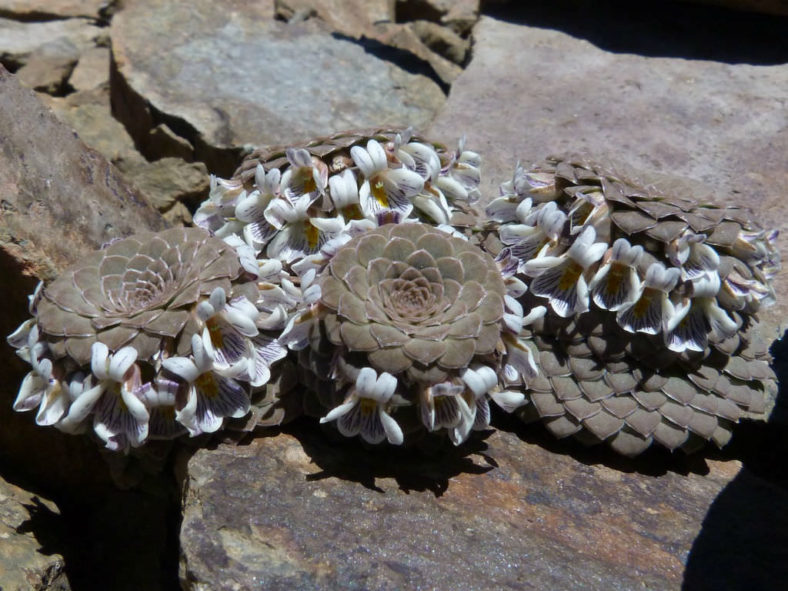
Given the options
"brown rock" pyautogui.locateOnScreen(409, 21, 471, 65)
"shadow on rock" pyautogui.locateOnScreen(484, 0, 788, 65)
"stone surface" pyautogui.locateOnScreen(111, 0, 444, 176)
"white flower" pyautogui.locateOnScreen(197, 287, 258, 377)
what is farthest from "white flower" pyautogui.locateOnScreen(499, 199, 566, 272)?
"brown rock" pyautogui.locateOnScreen(409, 21, 471, 65)

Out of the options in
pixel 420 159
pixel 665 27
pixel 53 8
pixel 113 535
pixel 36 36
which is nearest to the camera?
pixel 420 159

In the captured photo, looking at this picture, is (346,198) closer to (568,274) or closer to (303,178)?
(303,178)

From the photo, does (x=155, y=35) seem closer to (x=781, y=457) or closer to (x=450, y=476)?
(x=450, y=476)

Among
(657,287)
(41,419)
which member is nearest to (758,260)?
(657,287)

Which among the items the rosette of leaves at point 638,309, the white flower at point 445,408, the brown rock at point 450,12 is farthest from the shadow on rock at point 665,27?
the white flower at point 445,408

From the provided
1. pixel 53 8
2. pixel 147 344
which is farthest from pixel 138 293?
pixel 53 8

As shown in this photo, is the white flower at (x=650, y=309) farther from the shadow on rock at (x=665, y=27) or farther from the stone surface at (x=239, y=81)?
the shadow on rock at (x=665, y=27)

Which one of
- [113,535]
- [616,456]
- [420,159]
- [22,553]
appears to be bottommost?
[113,535]
